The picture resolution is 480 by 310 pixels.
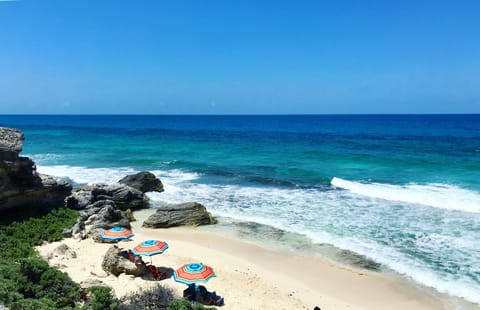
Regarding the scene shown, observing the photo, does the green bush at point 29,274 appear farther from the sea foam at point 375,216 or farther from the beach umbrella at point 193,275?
the sea foam at point 375,216

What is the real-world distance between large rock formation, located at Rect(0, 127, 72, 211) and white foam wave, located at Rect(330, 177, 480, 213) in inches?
843

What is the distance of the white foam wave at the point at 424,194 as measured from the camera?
23.8 m

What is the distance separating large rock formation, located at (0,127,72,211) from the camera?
56.1ft

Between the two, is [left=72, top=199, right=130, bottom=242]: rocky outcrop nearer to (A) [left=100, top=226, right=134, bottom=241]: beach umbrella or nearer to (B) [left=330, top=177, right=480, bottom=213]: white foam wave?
(A) [left=100, top=226, right=134, bottom=241]: beach umbrella

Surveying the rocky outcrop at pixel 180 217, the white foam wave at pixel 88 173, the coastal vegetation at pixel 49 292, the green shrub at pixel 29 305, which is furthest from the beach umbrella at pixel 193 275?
the white foam wave at pixel 88 173

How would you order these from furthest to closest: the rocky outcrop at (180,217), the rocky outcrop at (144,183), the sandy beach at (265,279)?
the rocky outcrop at (144,183) < the rocky outcrop at (180,217) < the sandy beach at (265,279)

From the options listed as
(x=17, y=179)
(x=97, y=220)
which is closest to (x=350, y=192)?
(x=97, y=220)

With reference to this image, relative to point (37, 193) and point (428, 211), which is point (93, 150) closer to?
point (37, 193)

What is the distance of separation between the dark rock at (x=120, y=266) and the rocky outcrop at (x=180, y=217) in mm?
6102

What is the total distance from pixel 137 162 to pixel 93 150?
572 inches

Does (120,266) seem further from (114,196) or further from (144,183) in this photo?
(144,183)

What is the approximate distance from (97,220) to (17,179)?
14.3 feet

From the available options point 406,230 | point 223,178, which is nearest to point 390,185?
point 406,230

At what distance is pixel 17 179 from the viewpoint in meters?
18.0
